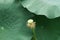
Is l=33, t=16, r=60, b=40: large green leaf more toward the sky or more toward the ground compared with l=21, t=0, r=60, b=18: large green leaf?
more toward the ground

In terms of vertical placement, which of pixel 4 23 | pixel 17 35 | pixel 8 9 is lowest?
pixel 17 35

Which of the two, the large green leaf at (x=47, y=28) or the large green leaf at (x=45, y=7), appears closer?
the large green leaf at (x=45, y=7)

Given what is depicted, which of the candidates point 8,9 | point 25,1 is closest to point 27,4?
point 25,1

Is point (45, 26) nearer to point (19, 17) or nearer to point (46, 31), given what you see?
point (46, 31)

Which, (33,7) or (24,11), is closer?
(33,7)

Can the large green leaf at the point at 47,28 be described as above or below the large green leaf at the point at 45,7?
below
